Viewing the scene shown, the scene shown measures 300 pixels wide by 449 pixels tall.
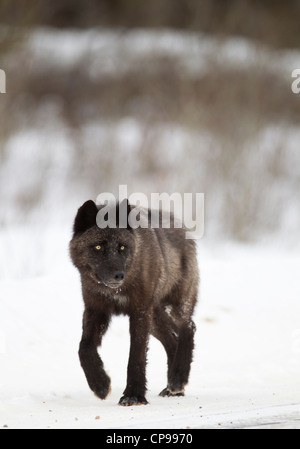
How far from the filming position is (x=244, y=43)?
20.0 m

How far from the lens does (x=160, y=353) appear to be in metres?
9.43

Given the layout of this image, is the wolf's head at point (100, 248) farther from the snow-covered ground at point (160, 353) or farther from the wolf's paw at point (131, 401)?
the snow-covered ground at point (160, 353)

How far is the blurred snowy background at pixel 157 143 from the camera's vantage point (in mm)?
10812

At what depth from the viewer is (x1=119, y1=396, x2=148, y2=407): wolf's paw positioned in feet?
21.6

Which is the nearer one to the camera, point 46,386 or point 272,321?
point 46,386

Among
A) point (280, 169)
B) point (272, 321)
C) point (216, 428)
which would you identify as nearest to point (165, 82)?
point (280, 169)

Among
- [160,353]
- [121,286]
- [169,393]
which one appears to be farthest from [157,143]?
[121,286]

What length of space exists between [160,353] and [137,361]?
2691 mm

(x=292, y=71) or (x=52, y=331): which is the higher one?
(x=292, y=71)

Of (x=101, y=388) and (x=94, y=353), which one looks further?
(x=94, y=353)

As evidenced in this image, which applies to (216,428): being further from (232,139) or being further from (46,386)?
(232,139)

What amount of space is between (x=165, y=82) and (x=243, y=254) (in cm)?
793

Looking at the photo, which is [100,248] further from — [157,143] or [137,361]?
[157,143]
